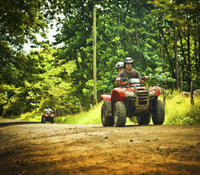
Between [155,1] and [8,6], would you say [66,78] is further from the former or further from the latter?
[155,1]

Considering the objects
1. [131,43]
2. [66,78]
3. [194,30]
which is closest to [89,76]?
[66,78]

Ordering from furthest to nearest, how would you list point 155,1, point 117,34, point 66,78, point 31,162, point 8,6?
point 66,78 → point 117,34 → point 8,6 → point 155,1 → point 31,162

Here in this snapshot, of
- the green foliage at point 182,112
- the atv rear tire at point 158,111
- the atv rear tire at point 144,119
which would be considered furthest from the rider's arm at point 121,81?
the green foliage at point 182,112

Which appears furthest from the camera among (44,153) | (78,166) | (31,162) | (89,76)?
(89,76)

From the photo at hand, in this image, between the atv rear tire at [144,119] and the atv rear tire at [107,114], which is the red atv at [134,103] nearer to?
the atv rear tire at [107,114]

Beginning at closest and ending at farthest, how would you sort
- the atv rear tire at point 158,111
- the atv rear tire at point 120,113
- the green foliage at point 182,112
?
the atv rear tire at point 120,113 < the atv rear tire at point 158,111 < the green foliage at point 182,112

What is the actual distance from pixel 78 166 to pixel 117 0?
2258 cm

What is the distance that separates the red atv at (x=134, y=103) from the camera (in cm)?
844

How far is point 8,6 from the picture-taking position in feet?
33.7

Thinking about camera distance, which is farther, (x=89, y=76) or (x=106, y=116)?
(x=89, y=76)

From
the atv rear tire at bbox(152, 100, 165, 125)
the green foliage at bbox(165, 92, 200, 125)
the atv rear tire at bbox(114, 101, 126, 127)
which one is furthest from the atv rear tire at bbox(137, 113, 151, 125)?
the atv rear tire at bbox(114, 101, 126, 127)

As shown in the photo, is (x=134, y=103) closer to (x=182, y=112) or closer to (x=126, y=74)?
(x=126, y=74)

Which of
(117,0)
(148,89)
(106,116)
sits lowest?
(106,116)

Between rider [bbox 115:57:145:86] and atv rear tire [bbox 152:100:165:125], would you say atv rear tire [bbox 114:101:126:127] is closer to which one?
rider [bbox 115:57:145:86]
